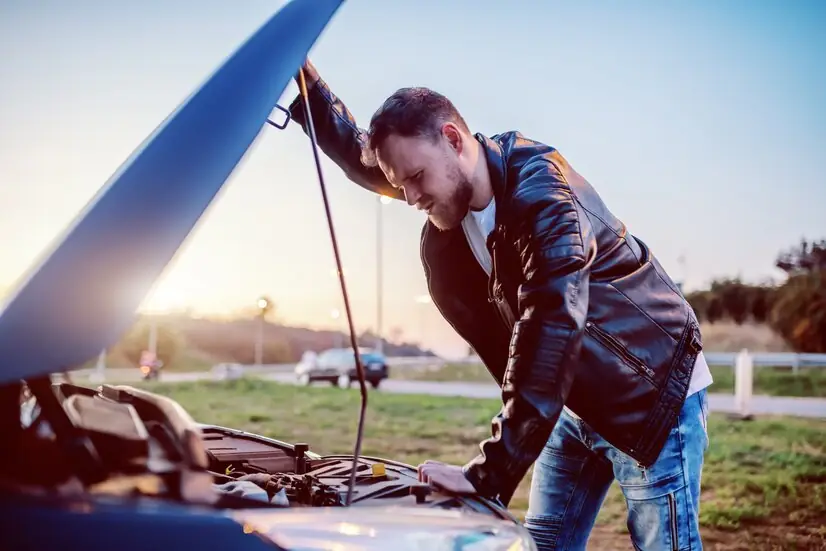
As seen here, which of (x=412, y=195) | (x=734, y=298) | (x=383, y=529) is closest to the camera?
(x=383, y=529)

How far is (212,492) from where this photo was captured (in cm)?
118

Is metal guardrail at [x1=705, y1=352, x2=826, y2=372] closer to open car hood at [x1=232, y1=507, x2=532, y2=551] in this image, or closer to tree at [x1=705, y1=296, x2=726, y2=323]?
tree at [x1=705, y1=296, x2=726, y2=323]

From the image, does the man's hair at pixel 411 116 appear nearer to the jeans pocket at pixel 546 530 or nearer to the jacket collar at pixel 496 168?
the jacket collar at pixel 496 168

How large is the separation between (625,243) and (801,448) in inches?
288

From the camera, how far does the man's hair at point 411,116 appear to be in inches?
65.7

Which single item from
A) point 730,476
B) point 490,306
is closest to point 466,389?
point 730,476

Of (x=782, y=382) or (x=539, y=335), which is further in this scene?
(x=782, y=382)

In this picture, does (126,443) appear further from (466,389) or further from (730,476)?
(466,389)

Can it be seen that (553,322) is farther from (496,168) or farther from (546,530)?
(546,530)

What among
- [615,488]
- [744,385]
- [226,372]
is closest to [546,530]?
[615,488]

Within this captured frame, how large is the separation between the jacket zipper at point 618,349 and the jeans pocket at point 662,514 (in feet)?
0.89

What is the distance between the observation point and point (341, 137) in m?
2.27

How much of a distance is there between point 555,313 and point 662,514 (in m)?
0.65

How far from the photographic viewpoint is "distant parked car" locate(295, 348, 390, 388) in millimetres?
20453
